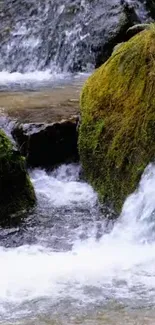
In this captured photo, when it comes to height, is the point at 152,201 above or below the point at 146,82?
below

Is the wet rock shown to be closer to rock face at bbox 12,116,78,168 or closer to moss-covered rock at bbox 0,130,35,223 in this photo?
rock face at bbox 12,116,78,168

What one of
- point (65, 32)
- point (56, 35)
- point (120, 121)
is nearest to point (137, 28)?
point (65, 32)

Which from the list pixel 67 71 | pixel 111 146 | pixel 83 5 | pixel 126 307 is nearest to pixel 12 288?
pixel 126 307

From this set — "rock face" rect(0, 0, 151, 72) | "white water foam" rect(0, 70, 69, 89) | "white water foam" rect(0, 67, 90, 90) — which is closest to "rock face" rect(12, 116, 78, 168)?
"white water foam" rect(0, 67, 90, 90)

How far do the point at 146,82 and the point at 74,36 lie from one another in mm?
6030

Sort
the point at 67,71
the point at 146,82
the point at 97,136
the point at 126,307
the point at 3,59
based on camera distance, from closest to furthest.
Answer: the point at 126,307, the point at 146,82, the point at 97,136, the point at 67,71, the point at 3,59

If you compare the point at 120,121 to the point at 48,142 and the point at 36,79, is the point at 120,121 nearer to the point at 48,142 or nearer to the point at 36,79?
the point at 48,142

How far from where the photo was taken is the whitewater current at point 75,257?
424cm

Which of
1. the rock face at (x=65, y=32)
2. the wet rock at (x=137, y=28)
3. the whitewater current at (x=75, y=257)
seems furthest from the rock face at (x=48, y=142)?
the rock face at (x=65, y=32)

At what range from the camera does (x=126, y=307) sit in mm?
4145

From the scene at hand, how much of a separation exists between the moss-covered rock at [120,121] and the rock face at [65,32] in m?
4.48

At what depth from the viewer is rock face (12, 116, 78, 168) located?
6992mm

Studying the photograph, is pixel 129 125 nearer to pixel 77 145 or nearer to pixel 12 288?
pixel 77 145

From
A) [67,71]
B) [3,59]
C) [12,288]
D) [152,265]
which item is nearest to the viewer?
[12,288]
